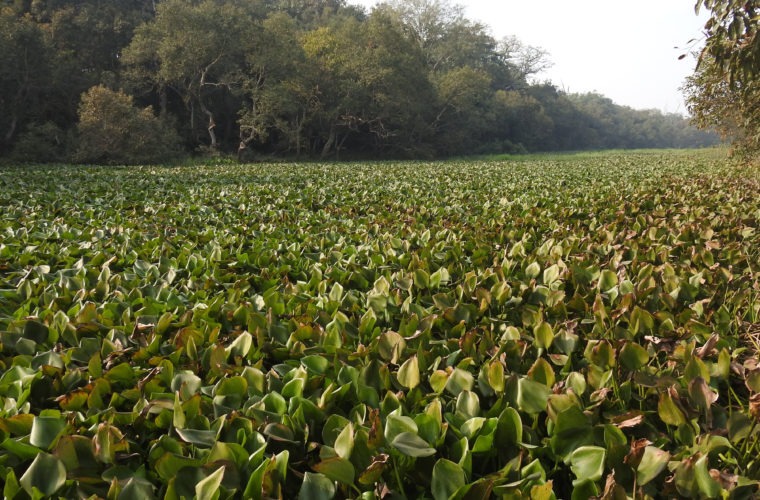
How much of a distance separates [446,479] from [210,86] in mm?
35411

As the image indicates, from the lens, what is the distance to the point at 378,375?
5.78 feet

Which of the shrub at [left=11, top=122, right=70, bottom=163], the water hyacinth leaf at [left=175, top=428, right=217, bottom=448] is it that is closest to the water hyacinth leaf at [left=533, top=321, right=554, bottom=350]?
the water hyacinth leaf at [left=175, top=428, right=217, bottom=448]

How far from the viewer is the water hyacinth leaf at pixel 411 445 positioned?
128cm

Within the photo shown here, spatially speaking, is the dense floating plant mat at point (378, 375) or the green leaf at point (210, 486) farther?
the dense floating plant mat at point (378, 375)

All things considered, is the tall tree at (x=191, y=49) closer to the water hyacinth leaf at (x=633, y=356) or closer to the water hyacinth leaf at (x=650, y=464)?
the water hyacinth leaf at (x=633, y=356)

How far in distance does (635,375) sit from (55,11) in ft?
121

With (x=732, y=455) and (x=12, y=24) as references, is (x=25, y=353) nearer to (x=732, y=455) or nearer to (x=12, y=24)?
(x=732, y=455)

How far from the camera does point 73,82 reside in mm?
28188

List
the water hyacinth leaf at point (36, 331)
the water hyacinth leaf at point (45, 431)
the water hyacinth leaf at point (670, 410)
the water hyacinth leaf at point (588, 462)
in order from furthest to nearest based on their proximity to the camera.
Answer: the water hyacinth leaf at point (36, 331) → the water hyacinth leaf at point (670, 410) → the water hyacinth leaf at point (45, 431) → the water hyacinth leaf at point (588, 462)

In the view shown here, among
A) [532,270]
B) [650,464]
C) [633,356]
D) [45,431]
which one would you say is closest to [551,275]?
[532,270]

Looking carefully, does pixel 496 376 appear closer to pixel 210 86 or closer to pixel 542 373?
pixel 542 373

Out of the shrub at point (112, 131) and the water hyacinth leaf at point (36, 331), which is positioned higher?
the shrub at point (112, 131)

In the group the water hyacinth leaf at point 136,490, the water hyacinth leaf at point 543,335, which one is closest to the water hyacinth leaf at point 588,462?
the water hyacinth leaf at point 543,335

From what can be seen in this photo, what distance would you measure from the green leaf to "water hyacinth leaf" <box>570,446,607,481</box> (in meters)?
0.86
